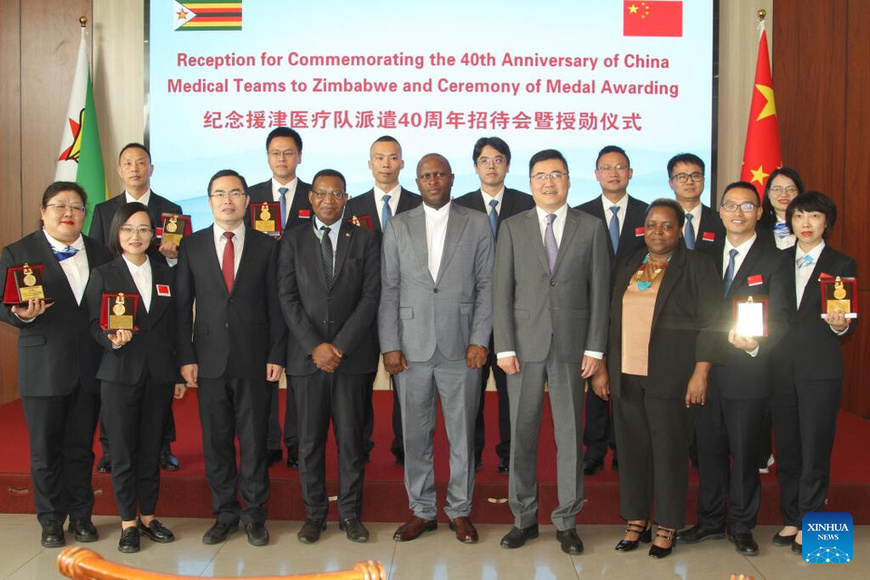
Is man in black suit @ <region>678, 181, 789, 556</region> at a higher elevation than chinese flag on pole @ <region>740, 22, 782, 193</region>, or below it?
below

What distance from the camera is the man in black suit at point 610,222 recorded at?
165 inches

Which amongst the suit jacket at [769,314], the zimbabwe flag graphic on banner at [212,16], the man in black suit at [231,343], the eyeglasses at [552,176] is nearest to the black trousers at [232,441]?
the man in black suit at [231,343]

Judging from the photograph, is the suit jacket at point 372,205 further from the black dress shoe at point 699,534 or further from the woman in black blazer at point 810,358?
the black dress shoe at point 699,534

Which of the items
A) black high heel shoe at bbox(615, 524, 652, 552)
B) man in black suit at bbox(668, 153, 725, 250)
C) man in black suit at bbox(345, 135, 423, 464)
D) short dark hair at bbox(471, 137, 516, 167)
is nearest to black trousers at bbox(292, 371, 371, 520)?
man in black suit at bbox(345, 135, 423, 464)

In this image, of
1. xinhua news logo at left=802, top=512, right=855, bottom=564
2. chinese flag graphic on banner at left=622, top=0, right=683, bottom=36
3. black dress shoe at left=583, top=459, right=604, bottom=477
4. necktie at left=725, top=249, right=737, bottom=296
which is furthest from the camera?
chinese flag graphic on banner at left=622, top=0, right=683, bottom=36

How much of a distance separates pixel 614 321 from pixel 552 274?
1.06 feet

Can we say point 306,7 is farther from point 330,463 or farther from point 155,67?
point 330,463

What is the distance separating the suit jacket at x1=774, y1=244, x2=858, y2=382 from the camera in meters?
3.44

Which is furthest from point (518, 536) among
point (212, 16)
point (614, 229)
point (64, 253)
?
point (212, 16)

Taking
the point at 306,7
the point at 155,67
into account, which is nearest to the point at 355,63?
the point at 306,7

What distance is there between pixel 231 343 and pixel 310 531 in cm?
89

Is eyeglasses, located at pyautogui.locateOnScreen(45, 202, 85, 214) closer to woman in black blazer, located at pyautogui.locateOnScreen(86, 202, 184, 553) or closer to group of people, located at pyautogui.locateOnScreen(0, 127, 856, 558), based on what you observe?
group of people, located at pyautogui.locateOnScreen(0, 127, 856, 558)

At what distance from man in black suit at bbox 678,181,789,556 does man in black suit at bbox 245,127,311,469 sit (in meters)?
2.01

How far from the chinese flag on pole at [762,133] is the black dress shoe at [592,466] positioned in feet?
7.88
